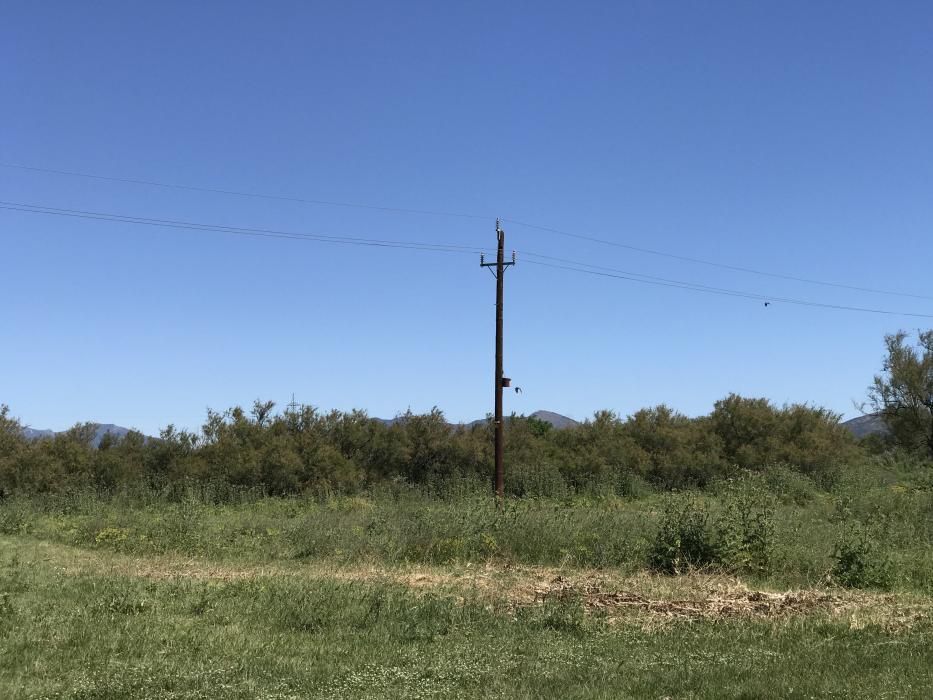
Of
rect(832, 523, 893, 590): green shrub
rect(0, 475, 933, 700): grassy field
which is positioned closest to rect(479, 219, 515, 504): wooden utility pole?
rect(0, 475, 933, 700): grassy field

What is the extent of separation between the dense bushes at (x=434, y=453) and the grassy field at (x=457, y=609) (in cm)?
777

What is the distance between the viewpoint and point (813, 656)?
7512 mm

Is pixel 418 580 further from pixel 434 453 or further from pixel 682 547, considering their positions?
pixel 434 453

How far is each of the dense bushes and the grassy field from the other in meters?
7.77

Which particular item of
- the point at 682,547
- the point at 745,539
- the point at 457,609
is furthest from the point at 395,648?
the point at 745,539

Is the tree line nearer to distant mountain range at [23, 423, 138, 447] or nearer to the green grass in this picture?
distant mountain range at [23, 423, 138, 447]

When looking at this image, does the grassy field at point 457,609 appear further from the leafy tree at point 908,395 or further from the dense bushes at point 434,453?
the leafy tree at point 908,395

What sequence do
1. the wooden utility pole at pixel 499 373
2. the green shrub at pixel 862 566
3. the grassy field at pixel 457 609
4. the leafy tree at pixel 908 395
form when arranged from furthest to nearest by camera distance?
the leafy tree at pixel 908 395 < the wooden utility pole at pixel 499 373 < the green shrub at pixel 862 566 < the grassy field at pixel 457 609

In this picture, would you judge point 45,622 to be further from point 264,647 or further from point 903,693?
point 903,693

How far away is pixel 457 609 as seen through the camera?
9.40m

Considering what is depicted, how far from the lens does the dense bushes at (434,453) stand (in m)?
24.6

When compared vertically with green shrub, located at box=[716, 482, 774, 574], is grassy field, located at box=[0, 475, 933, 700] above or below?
below

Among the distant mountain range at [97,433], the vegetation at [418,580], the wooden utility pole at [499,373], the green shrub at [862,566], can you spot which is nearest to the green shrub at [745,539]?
the vegetation at [418,580]

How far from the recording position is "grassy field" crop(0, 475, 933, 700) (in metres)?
6.66
